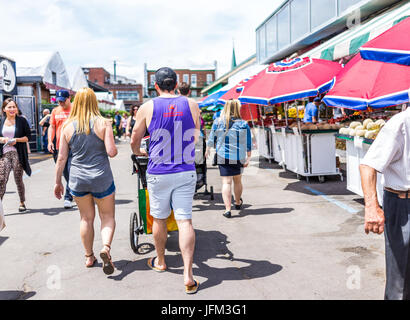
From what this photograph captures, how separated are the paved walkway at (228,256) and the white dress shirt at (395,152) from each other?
140cm

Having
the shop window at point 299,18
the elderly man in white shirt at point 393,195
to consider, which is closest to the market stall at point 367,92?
the elderly man in white shirt at point 393,195

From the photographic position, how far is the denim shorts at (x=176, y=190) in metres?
3.72

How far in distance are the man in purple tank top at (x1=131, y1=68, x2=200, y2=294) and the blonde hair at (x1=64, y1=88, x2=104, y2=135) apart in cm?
65

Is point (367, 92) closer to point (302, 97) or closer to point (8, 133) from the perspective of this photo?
point (302, 97)

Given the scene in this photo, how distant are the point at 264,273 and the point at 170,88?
205 centimetres

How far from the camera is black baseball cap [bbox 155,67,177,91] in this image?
3.77m

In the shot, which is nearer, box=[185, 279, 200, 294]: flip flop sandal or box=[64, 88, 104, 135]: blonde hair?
box=[185, 279, 200, 294]: flip flop sandal

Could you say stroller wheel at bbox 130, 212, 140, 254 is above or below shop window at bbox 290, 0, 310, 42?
below

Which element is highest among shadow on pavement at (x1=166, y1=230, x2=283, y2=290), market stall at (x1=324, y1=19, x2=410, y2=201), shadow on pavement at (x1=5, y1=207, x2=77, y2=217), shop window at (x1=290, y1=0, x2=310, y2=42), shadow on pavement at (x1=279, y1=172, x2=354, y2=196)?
shop window at (x1=290, y1=0, x2=310, y2=42)

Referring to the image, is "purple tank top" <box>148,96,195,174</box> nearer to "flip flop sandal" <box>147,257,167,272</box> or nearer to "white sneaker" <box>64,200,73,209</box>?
"flip flop sandal" <box>147,257,167,272</box>

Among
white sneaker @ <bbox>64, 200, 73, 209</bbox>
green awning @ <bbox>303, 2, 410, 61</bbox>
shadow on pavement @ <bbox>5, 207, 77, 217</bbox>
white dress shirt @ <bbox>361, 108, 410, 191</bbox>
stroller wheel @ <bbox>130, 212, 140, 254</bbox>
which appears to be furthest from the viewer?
green awning @ <bbox>303, 2, 410, 61</bbox>

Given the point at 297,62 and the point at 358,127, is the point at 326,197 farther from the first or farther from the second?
the point at 297,62

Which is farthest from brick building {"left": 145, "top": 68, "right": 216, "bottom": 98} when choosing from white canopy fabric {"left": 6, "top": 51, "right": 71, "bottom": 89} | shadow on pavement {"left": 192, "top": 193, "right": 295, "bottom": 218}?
shadow on pavement {"left": 192, "top": 193, "right": 295, "bottom": 218}

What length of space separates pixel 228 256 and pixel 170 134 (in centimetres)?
173
